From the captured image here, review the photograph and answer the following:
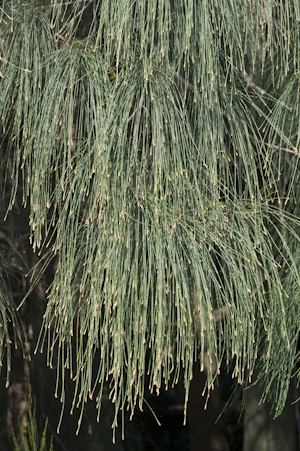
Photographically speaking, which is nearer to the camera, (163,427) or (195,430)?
(195,430)

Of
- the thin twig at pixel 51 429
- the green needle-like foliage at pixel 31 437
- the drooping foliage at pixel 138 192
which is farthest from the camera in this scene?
the thin twig at pixel 51 429

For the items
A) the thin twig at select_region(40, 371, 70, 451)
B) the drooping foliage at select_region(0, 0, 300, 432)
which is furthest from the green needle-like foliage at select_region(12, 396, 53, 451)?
the drooping foliage at select_region(0, 0, 300, 432)

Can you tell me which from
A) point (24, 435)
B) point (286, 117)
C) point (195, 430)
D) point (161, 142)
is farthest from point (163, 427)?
point (161, 142)

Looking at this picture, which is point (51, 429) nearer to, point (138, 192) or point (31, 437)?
point (31, 437)

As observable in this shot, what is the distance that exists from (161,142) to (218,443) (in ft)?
3.82

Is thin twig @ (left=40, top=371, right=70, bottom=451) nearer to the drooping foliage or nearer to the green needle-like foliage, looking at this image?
the green needle-like foliage

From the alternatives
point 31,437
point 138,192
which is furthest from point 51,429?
point 138,192

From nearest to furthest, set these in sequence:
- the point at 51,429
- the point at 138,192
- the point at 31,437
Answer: the point at 138,192, the point at 31,437, the point at 51,429

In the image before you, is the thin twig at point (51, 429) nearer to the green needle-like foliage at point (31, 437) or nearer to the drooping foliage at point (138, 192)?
the green needle-like foliage at point (31, 437)

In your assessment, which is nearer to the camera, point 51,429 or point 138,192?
point 138,192

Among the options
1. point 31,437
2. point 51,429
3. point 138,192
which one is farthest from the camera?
point 51,429

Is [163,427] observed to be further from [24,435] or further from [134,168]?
[134,168]

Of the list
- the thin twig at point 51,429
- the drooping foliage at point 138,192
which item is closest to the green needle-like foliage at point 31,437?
the thin twig at point 51,429

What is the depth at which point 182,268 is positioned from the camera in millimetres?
719
